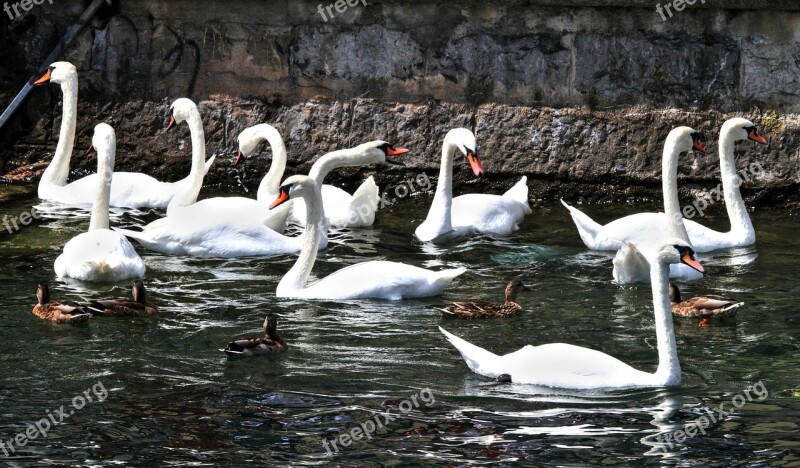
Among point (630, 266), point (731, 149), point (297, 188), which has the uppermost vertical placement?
point (731, 149)

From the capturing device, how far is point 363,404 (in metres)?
7.24

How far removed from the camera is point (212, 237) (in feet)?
35.7

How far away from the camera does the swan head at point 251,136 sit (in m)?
12.5

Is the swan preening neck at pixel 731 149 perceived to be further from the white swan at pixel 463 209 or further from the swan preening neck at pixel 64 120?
the swan preening neck at pixel 64 120

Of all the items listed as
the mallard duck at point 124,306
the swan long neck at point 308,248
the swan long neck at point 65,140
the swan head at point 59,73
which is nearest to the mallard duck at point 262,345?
the mallard duck at point 124,306

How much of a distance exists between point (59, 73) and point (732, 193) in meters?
5.87

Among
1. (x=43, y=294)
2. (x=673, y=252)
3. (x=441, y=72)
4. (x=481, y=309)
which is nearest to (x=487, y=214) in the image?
(x=441, y=72)

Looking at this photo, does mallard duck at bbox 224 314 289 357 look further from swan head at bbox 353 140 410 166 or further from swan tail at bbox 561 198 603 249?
swan head at bbox 353 140 410 166

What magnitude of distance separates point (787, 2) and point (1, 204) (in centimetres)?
681

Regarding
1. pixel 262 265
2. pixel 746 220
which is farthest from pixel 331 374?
pixel 746 220

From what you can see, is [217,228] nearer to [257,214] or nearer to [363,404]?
[257,214]

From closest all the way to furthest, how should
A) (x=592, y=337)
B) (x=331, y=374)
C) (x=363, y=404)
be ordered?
(x=363, y=404)
(x=331, y=374)
(x=592, y=337)

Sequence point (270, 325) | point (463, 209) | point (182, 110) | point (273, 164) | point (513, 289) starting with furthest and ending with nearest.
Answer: point (182, 110) < point (273, 164) < point (463, 209) < point (513, 289) < point (270, 325)

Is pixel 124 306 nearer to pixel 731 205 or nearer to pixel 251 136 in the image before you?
pixel 251 136
